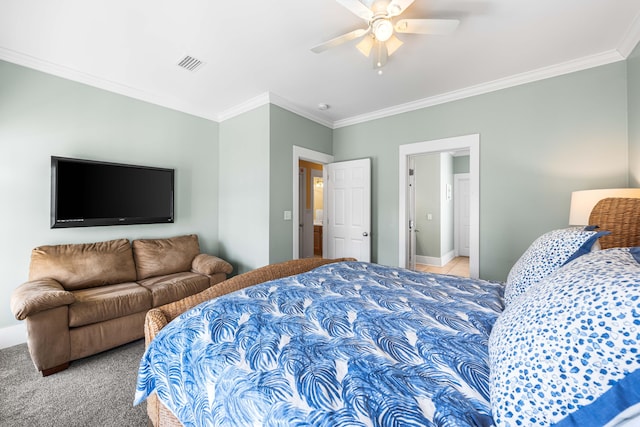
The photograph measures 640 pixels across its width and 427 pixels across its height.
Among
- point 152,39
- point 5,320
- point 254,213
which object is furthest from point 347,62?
point 5,320

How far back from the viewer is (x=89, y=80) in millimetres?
2789

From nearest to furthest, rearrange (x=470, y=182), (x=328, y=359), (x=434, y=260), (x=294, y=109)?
(x=328, y=359), (x=470, y=182), (x=294, y=109), (x=434, y=260)

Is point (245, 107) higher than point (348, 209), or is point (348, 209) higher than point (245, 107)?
point (245, 107)

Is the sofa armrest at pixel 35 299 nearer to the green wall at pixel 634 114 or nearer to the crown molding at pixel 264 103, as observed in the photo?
the crown molding at pixel 264 103

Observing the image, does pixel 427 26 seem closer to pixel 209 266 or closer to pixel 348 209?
pixel 348 209

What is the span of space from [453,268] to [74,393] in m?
5.85

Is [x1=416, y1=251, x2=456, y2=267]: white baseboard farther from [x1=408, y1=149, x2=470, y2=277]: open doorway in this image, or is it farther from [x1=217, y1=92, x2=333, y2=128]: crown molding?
[x1=217, y1=92, x2=333, y2=128]: crown molding

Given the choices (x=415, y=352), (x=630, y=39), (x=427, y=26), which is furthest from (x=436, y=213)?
(x=415, y=352)

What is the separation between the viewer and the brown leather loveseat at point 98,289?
6.33 feet

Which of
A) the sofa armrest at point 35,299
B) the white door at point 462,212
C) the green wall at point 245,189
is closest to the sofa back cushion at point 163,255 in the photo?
the green wall at point 245,189

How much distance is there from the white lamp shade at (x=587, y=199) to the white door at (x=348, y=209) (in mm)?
2164

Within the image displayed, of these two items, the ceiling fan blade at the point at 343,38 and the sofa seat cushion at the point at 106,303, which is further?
the sofa seat cushion at the point at 106,303

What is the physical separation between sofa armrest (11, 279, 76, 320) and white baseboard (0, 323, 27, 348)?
618 mm

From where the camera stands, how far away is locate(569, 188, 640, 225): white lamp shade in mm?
1958
